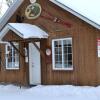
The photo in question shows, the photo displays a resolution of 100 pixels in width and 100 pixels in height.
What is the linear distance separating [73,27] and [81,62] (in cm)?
180

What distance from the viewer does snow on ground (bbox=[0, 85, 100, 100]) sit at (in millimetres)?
17000

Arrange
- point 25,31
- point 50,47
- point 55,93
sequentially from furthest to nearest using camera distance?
1. point 50,47
2. point 25,31
3. point 55,93

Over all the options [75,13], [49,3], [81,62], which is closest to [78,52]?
[81,62]

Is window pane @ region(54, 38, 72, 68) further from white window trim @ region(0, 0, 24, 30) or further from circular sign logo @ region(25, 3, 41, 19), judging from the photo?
white window trim @ region(0, 0, 24, 30)

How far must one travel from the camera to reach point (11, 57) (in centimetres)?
2405

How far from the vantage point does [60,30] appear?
2098cm

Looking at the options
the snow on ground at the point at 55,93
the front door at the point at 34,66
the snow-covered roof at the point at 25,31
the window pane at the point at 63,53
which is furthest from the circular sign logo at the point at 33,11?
the snow on ground at the point at 55,93

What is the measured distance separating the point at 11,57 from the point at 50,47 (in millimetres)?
3522

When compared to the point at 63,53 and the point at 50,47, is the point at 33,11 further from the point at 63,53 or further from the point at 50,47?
the point at 63,53

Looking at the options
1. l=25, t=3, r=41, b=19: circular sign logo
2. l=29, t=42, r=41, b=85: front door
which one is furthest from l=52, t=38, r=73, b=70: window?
l=25, t=3, r=41, b=19: circular sign logo

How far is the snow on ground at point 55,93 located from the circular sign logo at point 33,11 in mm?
4196

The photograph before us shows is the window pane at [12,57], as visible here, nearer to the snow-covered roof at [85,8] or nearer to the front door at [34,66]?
the front door at [34,66]

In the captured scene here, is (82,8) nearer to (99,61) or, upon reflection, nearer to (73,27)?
(73,27)

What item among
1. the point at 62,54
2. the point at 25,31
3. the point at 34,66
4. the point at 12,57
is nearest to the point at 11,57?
the point at 12,57
